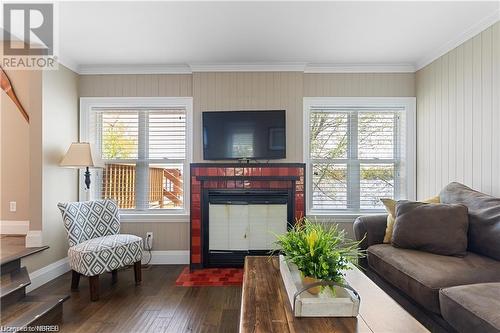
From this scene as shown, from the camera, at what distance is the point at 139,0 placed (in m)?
2.28

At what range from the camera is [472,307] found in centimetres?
149

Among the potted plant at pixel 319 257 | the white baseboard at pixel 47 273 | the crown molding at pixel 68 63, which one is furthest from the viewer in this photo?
the crown molding at pixel 68 63

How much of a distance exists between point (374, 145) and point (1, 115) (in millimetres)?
4604

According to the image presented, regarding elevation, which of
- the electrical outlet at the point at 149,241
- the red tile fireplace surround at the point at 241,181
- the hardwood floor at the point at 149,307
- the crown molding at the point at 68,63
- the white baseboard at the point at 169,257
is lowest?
the hardwood floor at the point at 149,307

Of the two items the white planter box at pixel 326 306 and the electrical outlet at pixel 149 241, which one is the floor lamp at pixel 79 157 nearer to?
the electrical outlet at pixel 149 241

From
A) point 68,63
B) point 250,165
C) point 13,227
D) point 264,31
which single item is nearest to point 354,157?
point 250,165

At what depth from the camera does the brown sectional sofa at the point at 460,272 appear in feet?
4.94

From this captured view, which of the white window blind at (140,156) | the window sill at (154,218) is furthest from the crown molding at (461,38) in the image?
the window sill at (154,218)

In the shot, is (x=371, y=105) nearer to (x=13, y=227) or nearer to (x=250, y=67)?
(x=250, y=67)

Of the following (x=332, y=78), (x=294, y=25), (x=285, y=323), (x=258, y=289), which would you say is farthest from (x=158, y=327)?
(x=332, y=78)

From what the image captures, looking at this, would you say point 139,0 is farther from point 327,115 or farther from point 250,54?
point 327,115

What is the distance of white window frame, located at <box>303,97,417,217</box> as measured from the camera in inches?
146

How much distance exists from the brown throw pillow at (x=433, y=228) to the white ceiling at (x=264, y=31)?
1652mm

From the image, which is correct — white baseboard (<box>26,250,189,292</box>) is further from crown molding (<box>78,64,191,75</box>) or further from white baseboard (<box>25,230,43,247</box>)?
crown molding (<box>78,64,191,75</box>)
